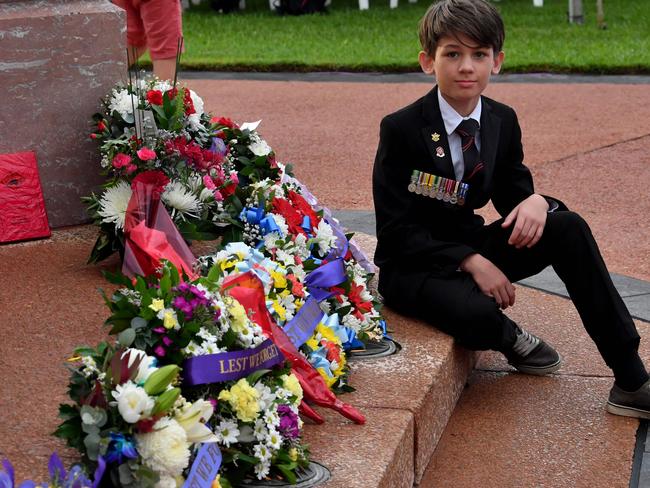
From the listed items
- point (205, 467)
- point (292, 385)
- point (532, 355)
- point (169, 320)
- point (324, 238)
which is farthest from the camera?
point (532, 355)

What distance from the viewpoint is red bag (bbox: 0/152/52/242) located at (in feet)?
13.7

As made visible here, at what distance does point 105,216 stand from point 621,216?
2.59 m

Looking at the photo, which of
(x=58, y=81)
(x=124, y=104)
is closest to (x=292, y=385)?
(x=124, y=104)

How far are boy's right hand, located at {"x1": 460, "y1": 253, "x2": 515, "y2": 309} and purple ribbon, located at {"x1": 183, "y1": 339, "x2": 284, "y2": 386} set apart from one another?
109cm

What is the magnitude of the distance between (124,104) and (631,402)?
1.85 metres

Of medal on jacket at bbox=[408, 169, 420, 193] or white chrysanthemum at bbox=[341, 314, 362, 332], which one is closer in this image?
white chrysanthemum at bbox=[341, 314, 362, 332]

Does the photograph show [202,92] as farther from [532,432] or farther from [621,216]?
[532,432]

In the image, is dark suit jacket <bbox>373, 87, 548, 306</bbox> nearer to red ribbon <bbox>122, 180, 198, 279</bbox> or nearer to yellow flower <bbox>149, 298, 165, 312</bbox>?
red ribbon <bbox>122, 180, 198, 279</bbox>

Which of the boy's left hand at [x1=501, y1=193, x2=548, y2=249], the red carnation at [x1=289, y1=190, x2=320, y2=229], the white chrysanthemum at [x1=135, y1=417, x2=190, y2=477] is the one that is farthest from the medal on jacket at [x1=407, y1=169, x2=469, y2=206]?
the white chrysanthemum at [x1=135, y1=417, x2=190, y2=477]

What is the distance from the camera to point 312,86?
8.63 m

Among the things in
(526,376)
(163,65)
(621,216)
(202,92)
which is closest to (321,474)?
(526,376)

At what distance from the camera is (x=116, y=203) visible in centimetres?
373

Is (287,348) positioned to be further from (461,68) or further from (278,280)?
(461,68)

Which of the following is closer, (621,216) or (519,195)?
(519,195)
